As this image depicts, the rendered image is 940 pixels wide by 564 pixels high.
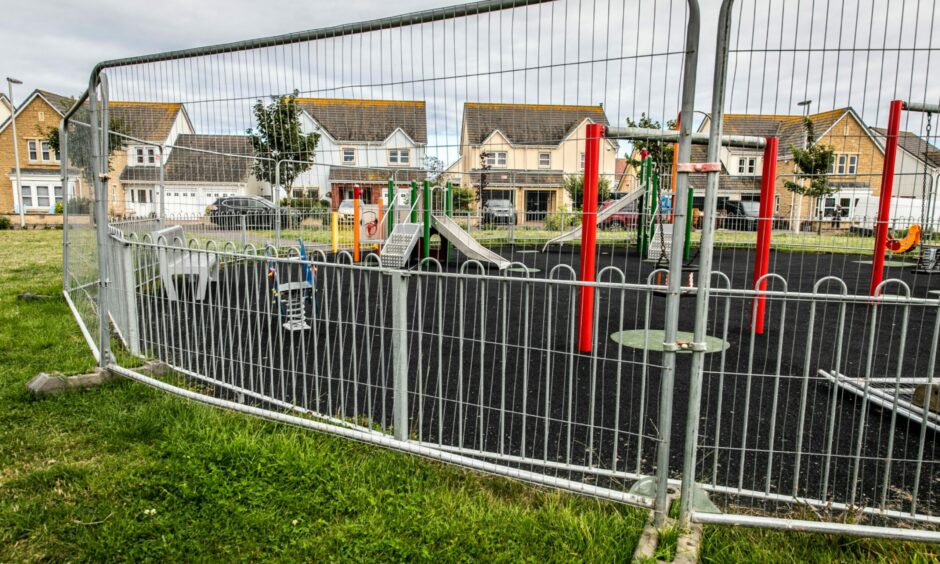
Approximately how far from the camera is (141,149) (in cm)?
742

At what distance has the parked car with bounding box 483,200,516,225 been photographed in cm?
1629

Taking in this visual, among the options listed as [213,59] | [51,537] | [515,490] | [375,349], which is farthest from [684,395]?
[213,59]

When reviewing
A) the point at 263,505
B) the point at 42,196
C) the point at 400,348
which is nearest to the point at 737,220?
the point at 400,348

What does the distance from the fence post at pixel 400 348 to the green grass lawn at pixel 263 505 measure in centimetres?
21

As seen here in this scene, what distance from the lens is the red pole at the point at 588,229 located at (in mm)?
5379

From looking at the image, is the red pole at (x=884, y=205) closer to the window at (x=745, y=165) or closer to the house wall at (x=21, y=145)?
the window at (x=745, y=165)

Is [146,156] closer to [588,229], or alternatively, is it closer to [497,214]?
[588,229]

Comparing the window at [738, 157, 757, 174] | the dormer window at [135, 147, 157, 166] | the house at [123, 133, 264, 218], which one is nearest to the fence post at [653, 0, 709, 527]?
the house at [123, 133, 264, 218]

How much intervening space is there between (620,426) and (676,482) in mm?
923

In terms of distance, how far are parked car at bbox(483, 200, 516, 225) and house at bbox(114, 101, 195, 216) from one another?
8.21 meters

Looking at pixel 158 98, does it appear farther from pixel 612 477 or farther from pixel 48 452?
pixel 612 477

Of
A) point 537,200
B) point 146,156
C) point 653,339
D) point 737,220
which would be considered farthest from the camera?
point 737,220

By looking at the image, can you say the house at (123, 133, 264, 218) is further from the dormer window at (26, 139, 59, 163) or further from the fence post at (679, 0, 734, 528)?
the dormer window at (26, 139, 59, 163)

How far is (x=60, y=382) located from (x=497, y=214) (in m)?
13.8
